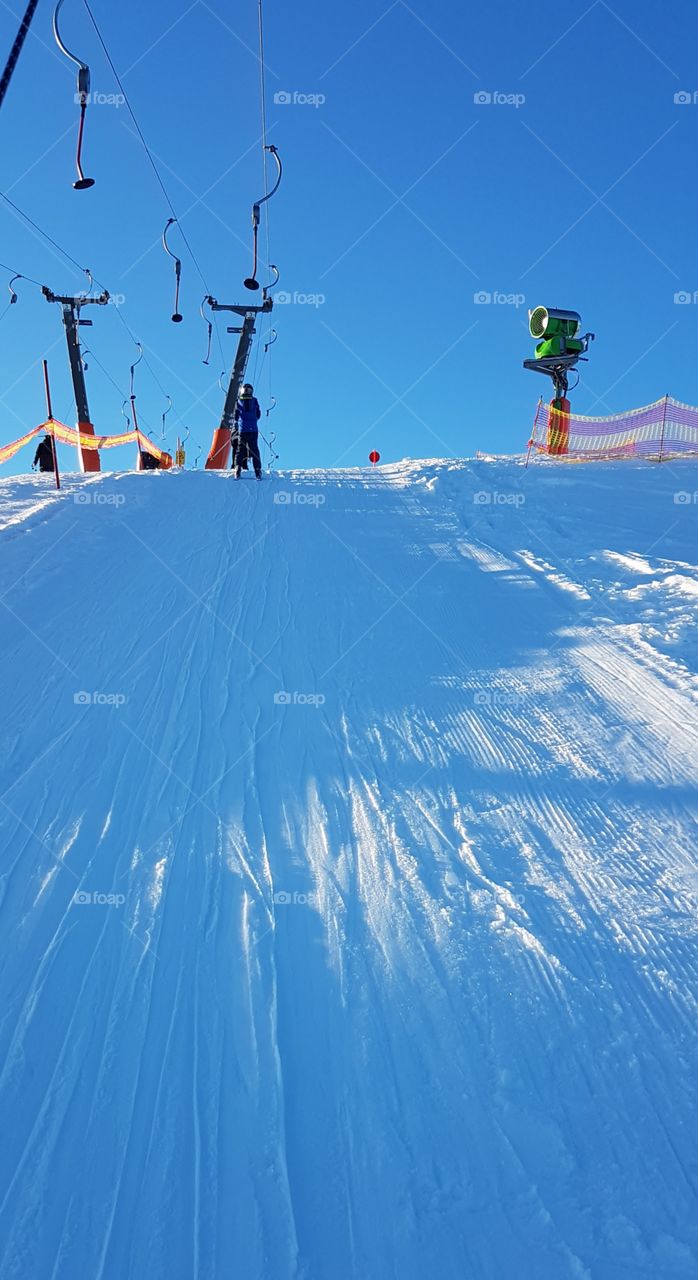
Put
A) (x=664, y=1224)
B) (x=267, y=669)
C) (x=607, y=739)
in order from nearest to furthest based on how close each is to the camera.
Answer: (x=664, y=1224)
(x=607, y=739)
(x=267, y=669)

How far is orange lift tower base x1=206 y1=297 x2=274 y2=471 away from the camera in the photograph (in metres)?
22.4

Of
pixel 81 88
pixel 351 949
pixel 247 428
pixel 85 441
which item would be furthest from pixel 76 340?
pixel 351 949

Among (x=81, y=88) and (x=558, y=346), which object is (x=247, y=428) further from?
(x=558, y=346)

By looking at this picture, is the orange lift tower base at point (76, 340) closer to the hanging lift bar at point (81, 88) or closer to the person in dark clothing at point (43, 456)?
the person in dark clothing at point (43, 456)

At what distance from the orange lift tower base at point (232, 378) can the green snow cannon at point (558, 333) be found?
9382mm

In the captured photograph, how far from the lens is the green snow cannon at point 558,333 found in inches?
833

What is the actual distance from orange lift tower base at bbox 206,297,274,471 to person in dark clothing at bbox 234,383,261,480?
794cm

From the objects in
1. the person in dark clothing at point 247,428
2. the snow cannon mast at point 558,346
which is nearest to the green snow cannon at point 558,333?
the snow cannon mast at point 558,346

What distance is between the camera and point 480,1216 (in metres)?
2.17

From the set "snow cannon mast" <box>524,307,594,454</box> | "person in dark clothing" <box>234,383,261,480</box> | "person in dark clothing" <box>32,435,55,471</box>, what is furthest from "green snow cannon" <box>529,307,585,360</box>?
"person in dark clothing" <box>32,435,55,471</box>

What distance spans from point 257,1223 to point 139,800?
234cm

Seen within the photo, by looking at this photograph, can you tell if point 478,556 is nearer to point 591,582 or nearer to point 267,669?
point 591,582

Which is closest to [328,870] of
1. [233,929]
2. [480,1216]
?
[233,929]

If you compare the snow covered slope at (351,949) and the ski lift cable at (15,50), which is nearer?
the snow covered slope at (351,949)
